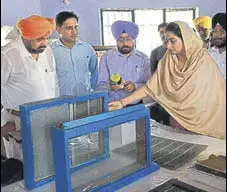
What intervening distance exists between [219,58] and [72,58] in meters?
0.36

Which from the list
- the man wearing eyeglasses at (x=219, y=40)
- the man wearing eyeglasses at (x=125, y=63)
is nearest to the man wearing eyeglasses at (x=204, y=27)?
the man wearing eyeglasses at (x=219, y=40)

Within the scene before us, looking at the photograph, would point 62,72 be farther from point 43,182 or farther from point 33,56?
point 43,182

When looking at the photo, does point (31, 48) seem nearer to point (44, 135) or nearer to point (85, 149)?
point (44, 135)

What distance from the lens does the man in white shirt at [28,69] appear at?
0.79 metres

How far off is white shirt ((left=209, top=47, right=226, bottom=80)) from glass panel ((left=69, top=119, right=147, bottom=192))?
12.2 inches

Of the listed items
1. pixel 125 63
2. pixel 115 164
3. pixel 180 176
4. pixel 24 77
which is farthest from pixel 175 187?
pixel 24 77

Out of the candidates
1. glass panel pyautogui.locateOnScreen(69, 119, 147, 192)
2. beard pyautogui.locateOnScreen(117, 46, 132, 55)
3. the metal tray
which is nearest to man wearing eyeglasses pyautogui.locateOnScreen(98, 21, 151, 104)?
beard pyautogui.locateOnScreen(117, 46, 132, 55)

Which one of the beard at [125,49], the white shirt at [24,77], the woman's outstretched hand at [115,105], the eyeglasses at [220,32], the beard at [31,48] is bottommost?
the woman's outstretched hand at [115,105]

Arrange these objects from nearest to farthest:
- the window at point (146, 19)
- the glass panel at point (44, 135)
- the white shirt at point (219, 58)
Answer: the white shirt at point (219, 58)
the window at point (146, 19)
the glass panel at point (44, 135)

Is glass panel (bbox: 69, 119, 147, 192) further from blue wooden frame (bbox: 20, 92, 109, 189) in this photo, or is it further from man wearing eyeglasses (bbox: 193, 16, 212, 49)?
man wearing eyeglasses (bbox: 193, 16, 212, 49)

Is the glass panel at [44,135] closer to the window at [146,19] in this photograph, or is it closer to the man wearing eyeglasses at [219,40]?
the window at [146,19]

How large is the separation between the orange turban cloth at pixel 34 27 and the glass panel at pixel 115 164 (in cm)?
32

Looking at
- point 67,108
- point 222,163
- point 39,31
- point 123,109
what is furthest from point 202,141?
point 39,31

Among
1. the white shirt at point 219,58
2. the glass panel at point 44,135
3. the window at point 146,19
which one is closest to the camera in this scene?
the white shirt at point 219,58
